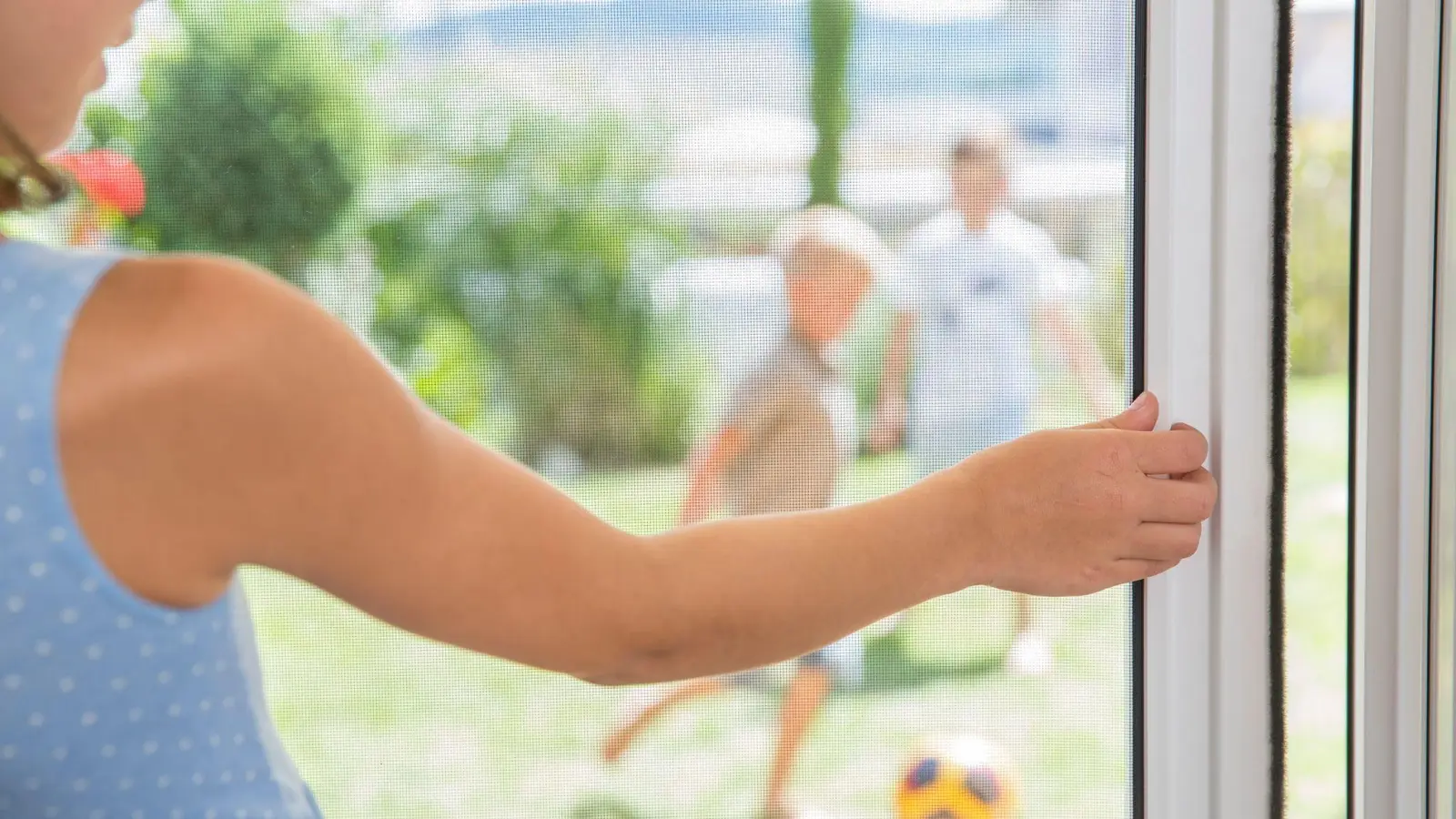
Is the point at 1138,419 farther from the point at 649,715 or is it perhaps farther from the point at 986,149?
the point at 649,715

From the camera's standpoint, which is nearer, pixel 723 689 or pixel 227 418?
pixel 227 418

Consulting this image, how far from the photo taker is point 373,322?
912 mm

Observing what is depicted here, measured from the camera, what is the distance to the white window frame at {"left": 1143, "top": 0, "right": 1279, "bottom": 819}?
89 cm

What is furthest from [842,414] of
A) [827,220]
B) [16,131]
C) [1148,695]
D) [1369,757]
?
[16,131]

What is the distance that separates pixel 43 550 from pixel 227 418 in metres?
0.11

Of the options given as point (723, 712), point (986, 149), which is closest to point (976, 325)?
point (986, 149)

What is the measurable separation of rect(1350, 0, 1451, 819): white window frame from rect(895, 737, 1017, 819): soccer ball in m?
0.29

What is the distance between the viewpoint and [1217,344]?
91cm

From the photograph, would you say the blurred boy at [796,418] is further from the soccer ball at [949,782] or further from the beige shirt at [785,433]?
the soccer ball at [949,782]

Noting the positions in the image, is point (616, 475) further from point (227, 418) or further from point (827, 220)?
point (227, 418)

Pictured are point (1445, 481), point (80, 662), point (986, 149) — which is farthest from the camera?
point (986, 149)

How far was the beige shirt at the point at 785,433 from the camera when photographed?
931mm

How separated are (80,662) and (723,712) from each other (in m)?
0.52

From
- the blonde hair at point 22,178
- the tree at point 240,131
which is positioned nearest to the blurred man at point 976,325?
the tree at point 240,131
